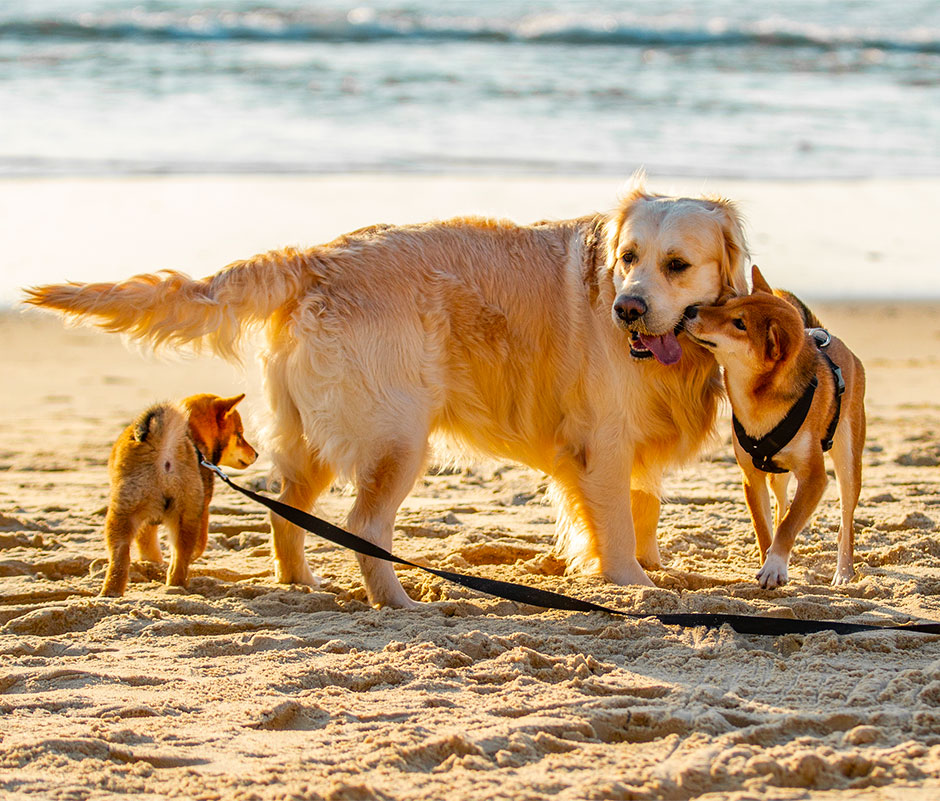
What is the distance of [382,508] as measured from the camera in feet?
15.1

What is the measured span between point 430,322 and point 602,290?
744 millimetres

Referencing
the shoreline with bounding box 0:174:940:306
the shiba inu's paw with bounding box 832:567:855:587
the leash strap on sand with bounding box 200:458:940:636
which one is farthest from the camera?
the shoreline with bounding box 0:174:940:306

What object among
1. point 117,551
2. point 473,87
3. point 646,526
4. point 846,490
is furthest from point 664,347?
point 473,87

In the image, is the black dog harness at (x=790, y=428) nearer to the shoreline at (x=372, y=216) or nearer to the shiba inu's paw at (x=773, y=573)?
the shiba inu's paw at (x=773, y=573)

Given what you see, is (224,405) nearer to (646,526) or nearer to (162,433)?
(162,433)

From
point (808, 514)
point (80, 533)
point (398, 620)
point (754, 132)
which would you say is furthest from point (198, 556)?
point (754, 132)

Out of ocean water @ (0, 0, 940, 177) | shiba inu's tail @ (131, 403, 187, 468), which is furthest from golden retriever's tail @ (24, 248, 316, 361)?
ocean water @ (0, 0, 940, 177)

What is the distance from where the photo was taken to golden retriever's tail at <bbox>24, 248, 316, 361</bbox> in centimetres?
432

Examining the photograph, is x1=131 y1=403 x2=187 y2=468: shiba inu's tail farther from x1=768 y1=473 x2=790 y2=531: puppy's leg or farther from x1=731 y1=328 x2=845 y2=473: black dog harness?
x1=768 y1=473 x2=790 y2=531: puppy's leg

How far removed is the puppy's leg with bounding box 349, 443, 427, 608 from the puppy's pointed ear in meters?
1.47

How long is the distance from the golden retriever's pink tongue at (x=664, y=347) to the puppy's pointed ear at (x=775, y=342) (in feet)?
1.19

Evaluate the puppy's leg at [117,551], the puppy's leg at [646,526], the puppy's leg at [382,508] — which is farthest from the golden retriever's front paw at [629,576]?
the puppy's leg at [117,551]

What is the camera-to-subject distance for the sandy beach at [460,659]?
2.94 m

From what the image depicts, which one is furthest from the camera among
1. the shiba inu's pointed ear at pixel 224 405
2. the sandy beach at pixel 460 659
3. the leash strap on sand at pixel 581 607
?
the shiba inu's pointed ear at pixel 224 405
